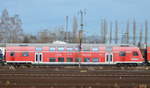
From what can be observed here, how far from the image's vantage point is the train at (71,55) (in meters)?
45.5

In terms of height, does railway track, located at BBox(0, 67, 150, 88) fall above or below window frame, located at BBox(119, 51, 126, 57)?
below

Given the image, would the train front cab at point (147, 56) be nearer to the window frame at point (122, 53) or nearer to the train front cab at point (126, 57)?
the train front cab at point (126, 57)

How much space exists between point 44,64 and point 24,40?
47762 millimetres

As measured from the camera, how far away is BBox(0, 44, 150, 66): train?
149ft

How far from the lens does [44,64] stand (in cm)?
4566

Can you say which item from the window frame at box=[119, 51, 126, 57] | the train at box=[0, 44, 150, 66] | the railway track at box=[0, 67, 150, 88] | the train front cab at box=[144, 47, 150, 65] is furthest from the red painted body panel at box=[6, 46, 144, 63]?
the railway track at box=[0, 67, 150, 88]

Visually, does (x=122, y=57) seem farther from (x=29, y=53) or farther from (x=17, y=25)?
(x=17, y=25)

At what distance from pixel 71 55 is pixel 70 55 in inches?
6.1

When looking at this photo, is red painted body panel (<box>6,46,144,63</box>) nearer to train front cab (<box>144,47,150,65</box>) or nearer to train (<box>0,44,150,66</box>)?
A: train (<box>0,44,150,66</box>)

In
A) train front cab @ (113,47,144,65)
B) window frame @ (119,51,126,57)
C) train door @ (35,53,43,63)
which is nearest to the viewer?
train door @ (35,53,43,63)

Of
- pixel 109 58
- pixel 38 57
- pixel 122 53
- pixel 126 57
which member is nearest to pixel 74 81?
pixel 38 57

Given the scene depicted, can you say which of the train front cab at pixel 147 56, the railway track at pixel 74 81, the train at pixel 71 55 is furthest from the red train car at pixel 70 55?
the railway track at pixel 74 81

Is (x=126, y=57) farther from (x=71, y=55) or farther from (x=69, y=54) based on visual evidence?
(x=69, y=54)

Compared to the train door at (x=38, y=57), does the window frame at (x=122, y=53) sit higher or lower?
higher
